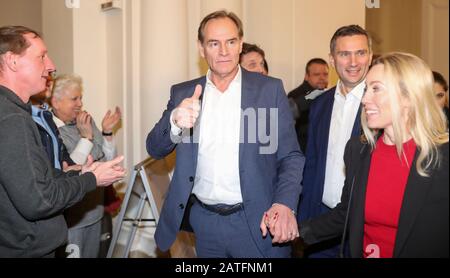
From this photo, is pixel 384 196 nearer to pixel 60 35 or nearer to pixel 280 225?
pixel 280 225

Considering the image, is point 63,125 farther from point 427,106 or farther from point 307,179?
point 427,106

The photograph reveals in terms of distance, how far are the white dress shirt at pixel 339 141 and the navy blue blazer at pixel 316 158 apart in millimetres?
28

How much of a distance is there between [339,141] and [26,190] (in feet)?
5.10

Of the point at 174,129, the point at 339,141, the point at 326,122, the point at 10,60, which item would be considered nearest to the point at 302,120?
the point at 326,122

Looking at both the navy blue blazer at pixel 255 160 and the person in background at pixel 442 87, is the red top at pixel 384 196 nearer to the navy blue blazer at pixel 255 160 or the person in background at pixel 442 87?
the navy blue blazer at pixel 255 160

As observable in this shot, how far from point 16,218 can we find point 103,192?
4.61 ft

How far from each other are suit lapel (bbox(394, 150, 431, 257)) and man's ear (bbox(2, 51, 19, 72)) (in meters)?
1.65

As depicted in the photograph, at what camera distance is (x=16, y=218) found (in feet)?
6.26

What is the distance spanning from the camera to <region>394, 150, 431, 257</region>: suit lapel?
151 centimetres

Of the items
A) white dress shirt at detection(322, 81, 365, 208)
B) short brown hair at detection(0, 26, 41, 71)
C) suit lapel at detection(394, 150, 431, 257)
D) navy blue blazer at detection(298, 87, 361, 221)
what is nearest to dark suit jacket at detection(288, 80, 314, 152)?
navy blue blazer at detection(298, 87, 361, 221)

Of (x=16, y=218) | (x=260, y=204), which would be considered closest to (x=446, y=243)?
(x=260, y=204)

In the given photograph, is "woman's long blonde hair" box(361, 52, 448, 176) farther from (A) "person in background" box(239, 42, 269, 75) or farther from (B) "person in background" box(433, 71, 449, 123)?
(A) "person in background" box(239, 42, 269, 75)

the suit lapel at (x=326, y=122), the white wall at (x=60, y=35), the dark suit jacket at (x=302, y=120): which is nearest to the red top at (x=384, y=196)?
the suit lapel at (x=326, y=122)

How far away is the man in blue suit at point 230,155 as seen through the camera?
87.4 inches
